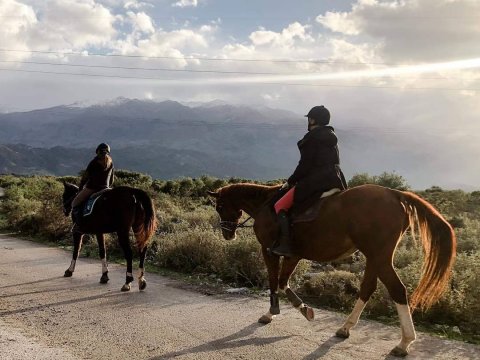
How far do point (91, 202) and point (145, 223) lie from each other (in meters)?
1.24

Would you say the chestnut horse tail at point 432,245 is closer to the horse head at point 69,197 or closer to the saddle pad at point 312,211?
the saddle pad at point 312,211

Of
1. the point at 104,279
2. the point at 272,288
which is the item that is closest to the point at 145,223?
the point at 104,279

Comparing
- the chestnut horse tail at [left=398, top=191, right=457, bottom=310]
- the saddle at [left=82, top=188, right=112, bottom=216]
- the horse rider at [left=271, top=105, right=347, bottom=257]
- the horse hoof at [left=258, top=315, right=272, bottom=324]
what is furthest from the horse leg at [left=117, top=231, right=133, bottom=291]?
the chestnut horse tail at [left=398, top=191, right=457, bottom=310]

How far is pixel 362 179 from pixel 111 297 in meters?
24.6

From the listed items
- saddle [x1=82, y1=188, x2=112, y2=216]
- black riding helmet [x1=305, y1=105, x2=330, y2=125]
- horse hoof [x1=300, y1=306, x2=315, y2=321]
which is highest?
black riding helmet [x1=305, y1=105, x2=330, y2=125]

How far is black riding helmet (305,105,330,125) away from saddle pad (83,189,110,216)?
16.0 ft

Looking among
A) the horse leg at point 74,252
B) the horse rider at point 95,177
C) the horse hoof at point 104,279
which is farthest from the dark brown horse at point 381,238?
the horse leg at point 74,252

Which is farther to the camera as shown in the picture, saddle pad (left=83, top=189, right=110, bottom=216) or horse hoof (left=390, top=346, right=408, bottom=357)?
saddle pad (left=83, top=189, right=110, bottom=216)

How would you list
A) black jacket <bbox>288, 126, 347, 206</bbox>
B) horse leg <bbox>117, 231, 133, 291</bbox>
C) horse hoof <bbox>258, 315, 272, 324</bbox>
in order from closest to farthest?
1. black jacket <bbox>288, 126, 347, 206</bbox>
2. horse hoof <bbox>258, 315, 272, 324</bbox>
3. horse leg <bbox>117, 231, 133, 291</bbox>

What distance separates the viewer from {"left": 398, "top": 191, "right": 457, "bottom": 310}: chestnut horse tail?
17.1 ft

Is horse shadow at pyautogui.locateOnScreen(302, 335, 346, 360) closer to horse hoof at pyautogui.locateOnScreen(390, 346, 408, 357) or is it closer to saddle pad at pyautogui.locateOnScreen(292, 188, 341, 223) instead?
horse hoof at pyautogui.locateOnScreen(390, 346, 408, 357)

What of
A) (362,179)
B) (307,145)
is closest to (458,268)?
(307,145)

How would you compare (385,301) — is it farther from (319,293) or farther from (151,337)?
(151,337)

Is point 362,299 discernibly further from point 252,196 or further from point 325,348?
point 252,196
